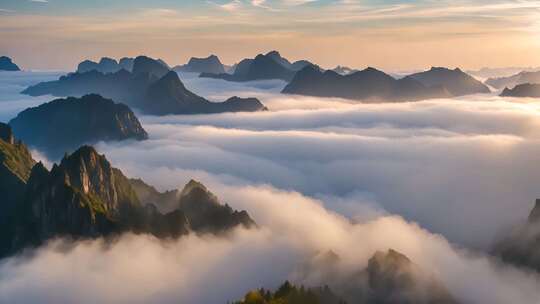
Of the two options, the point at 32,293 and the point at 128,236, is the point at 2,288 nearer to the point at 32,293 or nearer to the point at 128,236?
the point at 32,293

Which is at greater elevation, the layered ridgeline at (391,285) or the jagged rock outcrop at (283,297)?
the jagged rock outcrop at (283,297)

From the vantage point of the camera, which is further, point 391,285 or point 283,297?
point 391,285

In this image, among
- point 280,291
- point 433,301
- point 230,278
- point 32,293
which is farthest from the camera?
point 230,278

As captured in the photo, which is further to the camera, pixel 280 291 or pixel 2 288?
pixel 2 288

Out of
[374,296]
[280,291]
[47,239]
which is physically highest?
[280,291]

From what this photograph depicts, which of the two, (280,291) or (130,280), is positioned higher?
(280,291)

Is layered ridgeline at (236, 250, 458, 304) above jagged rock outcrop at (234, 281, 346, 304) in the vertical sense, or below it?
below

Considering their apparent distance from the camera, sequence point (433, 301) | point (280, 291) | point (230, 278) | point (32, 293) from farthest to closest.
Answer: point (230, 278) < point (433, 301) < point (32, 293) < point (280, 291)

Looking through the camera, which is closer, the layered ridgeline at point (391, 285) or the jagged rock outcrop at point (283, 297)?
the jagged rock outcrop at point (283, 297)

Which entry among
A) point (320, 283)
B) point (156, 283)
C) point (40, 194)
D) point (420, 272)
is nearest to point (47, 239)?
point (40, 194)

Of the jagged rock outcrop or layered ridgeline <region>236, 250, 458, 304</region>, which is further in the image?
layered ridgeline <region>236, 250, 458, 304</region>

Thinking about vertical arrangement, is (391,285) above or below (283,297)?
below
